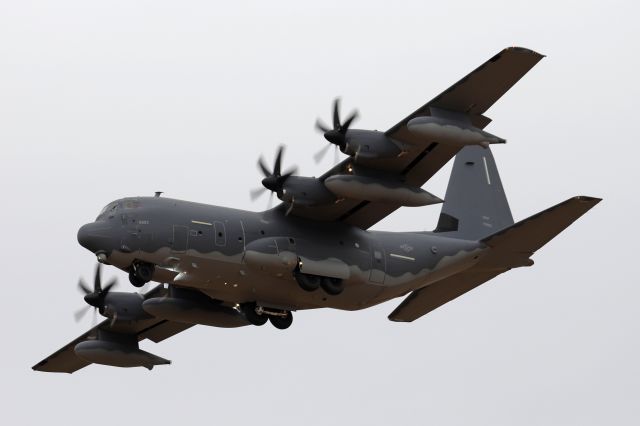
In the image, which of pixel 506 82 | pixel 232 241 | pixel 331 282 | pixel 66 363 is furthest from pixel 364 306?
pixel 66 363

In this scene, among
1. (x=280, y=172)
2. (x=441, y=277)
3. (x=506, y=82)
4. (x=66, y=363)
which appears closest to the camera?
(x=506, y=82)

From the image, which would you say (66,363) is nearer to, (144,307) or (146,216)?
(144,307)

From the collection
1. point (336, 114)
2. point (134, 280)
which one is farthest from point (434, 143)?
point (134, 280)

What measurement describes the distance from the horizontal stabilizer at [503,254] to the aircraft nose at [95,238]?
970cm

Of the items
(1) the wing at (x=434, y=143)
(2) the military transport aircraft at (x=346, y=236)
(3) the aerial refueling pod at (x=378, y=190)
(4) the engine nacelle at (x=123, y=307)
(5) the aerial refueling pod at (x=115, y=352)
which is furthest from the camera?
(5) the aerial refueling pod at (x=115, y=352)

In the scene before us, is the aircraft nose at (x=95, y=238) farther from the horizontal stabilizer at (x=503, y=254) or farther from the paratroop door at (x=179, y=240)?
the horizontal stabilizer at (x=503, y=254)

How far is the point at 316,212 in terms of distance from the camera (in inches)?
1630

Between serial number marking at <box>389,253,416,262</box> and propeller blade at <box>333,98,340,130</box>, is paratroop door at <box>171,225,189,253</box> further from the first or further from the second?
serial number marking at <box>389,253,416,262</box>

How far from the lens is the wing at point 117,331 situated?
4631cm

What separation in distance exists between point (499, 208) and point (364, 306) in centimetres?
559

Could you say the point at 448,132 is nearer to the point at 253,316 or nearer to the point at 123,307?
the point at 253,316

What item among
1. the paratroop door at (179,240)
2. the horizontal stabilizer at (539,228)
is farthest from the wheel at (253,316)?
the horizontal stabilizer at (539,228)

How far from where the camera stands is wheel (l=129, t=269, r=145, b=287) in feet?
130

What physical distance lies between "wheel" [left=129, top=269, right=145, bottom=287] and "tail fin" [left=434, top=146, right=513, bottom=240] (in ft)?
31.6
